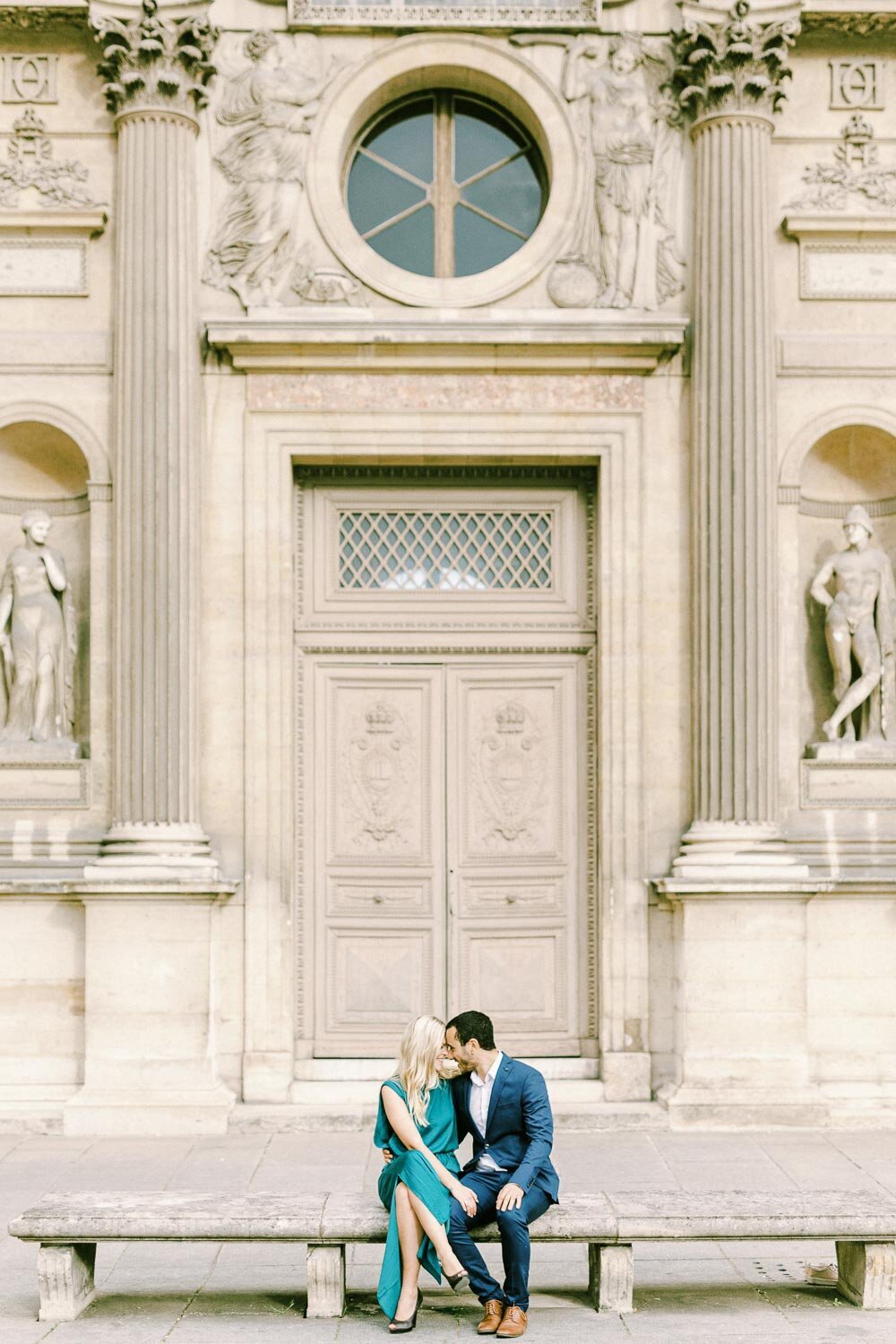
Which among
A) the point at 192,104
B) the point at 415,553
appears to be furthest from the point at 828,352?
the point at 192,104

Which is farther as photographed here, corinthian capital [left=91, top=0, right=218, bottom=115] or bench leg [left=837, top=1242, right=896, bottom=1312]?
corinthian capital [left=91, top=0, right=218, bottom=115]

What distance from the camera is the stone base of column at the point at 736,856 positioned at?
37.1ft

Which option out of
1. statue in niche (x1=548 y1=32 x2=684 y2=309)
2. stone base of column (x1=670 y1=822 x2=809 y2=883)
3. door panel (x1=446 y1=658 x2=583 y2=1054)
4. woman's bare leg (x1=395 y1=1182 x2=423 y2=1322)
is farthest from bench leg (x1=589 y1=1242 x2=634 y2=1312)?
statue in niche (x1=548 y1=32 x2=684 y2=309)

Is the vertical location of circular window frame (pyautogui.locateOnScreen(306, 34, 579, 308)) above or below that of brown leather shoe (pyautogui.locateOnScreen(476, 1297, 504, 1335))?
above

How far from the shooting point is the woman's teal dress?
706 cm

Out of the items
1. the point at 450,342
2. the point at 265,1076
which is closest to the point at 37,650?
the point at 265,1076

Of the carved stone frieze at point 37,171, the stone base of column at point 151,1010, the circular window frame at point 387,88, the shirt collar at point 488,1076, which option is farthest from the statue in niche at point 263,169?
the shirt collar at point 488,1076

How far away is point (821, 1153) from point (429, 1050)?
13.9 ft

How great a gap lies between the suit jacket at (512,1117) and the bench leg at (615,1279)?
346mm

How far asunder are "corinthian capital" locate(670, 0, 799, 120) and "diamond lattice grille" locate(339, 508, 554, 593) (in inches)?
124

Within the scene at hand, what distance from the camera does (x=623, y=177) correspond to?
12.1 m

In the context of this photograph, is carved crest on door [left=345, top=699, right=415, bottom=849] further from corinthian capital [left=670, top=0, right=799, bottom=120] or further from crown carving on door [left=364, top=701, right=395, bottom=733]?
corinthian capital [left=670, top=0, right=799, bottom=120]

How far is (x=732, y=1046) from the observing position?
11234 mm

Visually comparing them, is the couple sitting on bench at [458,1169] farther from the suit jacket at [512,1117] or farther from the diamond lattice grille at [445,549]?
the diamond lattice grille at [445,549]
